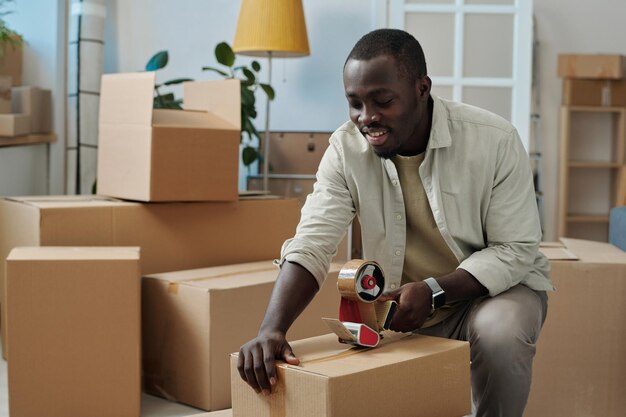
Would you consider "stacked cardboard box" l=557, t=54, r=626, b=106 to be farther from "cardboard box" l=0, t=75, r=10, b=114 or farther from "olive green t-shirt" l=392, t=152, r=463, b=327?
"olive green t-shirt" l=392, t=152, r=463, b=327

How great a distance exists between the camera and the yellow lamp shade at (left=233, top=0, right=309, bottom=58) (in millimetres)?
3924

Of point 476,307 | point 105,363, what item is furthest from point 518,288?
point 105,363

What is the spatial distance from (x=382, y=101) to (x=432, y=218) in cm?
29

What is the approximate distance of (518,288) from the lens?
5.49 feet

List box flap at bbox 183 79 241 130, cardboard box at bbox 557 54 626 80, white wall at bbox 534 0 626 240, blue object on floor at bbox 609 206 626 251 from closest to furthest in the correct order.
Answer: blue object on floor at bbox 609 206 626 251 < box flap at bbox 183 79 241 130 < cardboard box at bbox 557 54 626 80 < white wall at bbox 534 0 626 240

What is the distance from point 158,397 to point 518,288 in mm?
1272

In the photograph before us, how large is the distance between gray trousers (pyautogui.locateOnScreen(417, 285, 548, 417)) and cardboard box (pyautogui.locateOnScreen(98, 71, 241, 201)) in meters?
1.30

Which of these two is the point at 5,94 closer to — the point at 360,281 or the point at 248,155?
the point at 248,155

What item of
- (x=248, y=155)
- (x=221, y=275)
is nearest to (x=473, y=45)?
(x=248, y=155)

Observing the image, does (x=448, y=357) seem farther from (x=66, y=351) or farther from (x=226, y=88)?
(x=226, y=88)

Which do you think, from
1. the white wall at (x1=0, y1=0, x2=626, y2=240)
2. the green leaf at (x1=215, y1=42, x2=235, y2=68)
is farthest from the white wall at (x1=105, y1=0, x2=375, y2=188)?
the green leaf at (x1=215, y1=42, x2=235, y2=68)

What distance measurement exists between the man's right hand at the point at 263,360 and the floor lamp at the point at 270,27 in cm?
269

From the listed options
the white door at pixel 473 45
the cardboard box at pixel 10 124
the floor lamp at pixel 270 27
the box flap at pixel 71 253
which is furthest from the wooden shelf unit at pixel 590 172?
the box flap at pixel 71 253

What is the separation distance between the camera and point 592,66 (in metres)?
4.38
